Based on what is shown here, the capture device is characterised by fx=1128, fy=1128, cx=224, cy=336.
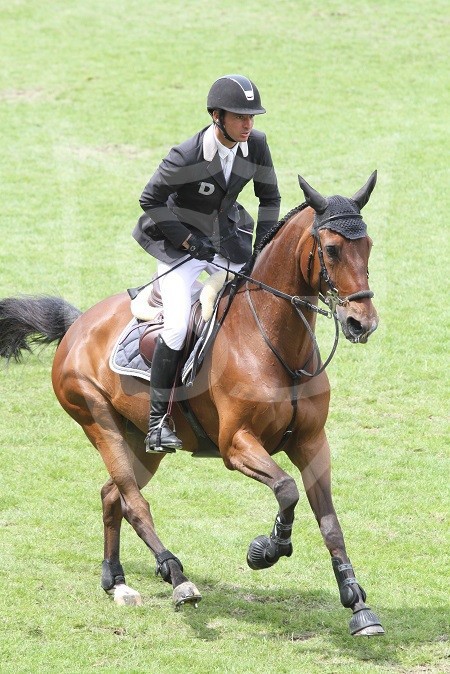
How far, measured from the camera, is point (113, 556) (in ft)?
29.0

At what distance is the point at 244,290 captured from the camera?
786 cm

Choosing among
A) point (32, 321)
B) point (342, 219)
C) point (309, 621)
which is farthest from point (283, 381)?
point (32, 321)

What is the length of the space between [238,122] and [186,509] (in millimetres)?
4122

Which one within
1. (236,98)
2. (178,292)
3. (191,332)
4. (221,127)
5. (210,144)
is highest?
(236,98)

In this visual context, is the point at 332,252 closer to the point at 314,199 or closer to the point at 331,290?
the point at 331,290

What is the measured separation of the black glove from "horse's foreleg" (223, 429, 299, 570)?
4.56 ft

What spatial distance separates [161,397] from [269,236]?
1442mm

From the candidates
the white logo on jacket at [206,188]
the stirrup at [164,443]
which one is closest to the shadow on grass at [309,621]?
the stirrup at [164,443]

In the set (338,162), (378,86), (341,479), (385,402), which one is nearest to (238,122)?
(341,479)

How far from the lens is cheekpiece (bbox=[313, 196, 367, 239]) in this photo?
6898mm

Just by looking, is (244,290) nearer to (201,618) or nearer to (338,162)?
(201,618)

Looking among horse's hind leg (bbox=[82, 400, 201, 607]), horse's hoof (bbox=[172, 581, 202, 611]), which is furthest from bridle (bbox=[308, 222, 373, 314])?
horse's hind leg (bbox=[82, 400, 201, 607])

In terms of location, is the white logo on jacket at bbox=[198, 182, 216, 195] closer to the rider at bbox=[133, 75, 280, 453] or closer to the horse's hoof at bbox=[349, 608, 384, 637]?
the rider at bbox=[133, 75, 280, 453]

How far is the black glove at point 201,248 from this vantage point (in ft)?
26.6
